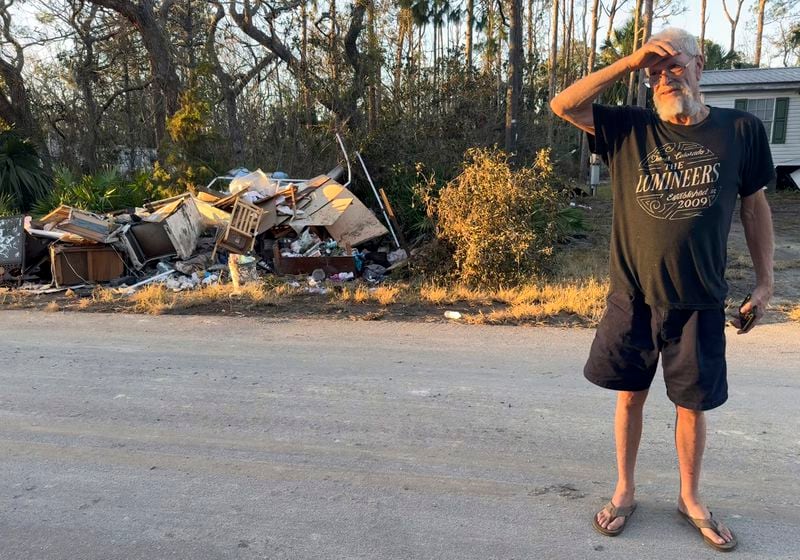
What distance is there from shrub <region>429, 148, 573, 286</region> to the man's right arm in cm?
538

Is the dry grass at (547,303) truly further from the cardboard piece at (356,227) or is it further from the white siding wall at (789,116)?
the white siding wall at (789,116)

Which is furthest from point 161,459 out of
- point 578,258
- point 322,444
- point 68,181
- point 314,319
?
point 68,181

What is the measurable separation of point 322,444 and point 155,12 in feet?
50.7

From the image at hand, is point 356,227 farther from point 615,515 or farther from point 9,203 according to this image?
point 9,203

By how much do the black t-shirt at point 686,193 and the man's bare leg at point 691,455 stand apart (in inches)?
20.1

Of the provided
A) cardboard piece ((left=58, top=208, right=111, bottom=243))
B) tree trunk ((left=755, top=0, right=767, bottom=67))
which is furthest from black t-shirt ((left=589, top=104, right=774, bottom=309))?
tree trunk ((left=755, top=0, right=767, bottom=67))

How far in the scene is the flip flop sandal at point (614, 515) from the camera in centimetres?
269

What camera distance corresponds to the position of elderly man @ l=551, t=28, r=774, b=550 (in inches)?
97.9

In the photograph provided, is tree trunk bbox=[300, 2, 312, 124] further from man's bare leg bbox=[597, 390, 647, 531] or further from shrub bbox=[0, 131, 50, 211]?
man's bare leg bbox=[597, 390, 647, 531]

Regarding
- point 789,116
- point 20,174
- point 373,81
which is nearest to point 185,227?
point 20,174

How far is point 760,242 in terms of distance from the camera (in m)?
2.71

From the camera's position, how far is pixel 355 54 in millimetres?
16234

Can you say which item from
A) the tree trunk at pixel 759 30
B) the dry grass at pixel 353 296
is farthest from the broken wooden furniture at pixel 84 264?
the tree trunk at pixel 759 30

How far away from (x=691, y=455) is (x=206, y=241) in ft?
29.9
